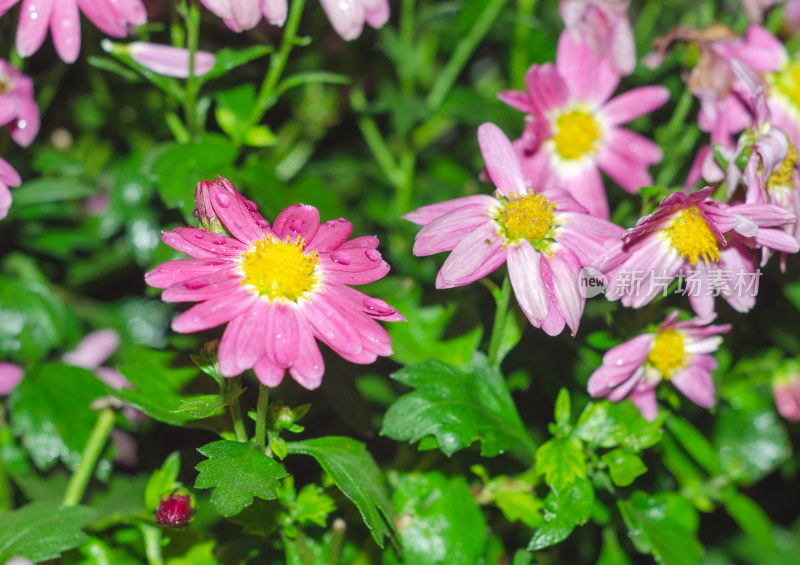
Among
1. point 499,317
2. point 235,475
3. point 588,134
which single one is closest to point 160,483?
point 235,475

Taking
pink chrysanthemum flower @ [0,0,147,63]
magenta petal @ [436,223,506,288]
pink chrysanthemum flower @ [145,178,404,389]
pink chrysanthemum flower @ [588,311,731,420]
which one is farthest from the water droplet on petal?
pink chrysanthemum flower @ [0,0,147,63]

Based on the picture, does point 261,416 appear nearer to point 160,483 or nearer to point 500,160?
point 160,483

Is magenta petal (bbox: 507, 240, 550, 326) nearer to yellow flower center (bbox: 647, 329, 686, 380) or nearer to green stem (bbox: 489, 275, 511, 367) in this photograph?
green stem (bbox: 489, 275, 511, 367)

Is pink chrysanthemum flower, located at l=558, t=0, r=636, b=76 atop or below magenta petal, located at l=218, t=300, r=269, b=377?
atop

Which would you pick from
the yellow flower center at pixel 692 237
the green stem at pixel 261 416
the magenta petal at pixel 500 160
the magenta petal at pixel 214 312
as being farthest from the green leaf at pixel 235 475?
the yellow flower center at pixel 692 237

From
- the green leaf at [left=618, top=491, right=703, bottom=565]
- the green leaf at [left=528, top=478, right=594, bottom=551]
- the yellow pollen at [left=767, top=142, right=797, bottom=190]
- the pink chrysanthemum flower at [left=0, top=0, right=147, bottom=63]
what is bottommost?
the green leaf at [left=618, top=491, right=703, bottom=565]

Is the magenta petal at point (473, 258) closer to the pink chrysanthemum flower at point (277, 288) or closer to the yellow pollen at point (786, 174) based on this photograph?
the pink chrysanthemum flower at point (277, 288)

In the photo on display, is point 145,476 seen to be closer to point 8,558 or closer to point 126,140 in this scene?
point 8,558

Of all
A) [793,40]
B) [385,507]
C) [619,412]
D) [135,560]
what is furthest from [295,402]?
[793,40]
